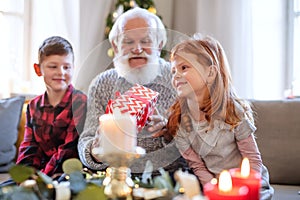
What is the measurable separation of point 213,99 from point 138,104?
44 cm

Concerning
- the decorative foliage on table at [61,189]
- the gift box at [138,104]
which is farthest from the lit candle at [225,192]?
the gift box at [138,104]

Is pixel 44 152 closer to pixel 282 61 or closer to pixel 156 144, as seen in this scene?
pixel 156 144

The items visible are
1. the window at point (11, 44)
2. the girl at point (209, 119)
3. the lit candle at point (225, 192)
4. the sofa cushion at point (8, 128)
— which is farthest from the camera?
the window at point (11, 44)

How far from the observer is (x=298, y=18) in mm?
3668

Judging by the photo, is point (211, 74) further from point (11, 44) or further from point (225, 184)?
point (11, 44)

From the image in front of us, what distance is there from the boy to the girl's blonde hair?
0.49m

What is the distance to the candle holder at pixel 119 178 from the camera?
965mm

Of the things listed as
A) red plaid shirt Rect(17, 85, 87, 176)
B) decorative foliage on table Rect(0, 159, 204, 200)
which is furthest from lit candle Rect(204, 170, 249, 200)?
red plaid shirt Rect(17, 85, 87, 176)

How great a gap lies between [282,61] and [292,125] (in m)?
1.55

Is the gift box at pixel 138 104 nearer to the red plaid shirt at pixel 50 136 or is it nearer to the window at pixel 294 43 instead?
the red plaid shirt at pixel 50 136

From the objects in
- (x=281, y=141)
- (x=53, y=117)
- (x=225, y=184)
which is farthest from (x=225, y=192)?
(x=281, y=141)

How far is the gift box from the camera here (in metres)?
1.12

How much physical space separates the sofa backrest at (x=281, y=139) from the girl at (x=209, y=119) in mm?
583

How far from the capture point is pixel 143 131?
138 centimetres
